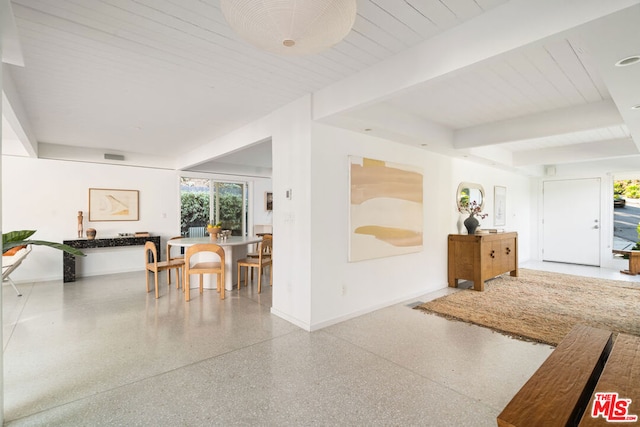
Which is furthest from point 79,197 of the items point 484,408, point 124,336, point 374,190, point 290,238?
point 484,408

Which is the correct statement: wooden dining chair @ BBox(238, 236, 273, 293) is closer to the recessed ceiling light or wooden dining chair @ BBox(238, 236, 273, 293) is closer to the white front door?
the recessed ceiling light

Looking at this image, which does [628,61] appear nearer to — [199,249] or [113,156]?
[199,249]

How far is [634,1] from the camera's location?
145cm

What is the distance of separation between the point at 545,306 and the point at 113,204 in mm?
7875

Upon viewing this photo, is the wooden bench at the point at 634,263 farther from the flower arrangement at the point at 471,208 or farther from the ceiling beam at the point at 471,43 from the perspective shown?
the ceiling beam at the point at 471,43

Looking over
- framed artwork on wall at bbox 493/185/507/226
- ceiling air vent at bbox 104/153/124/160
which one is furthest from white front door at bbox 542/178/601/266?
ceiling air vent at bbox 104/153/124/160

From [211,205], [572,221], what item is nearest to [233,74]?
[211,205]

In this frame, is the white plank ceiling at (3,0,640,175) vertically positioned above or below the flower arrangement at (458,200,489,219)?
above

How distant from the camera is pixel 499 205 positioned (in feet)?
22.5

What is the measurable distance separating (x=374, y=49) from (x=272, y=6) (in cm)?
131

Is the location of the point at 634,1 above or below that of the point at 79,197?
above

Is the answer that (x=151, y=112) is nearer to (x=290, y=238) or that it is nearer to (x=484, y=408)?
(x=290, y=238)

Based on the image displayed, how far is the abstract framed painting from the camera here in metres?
3.76

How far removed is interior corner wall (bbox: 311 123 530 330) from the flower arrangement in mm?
185
